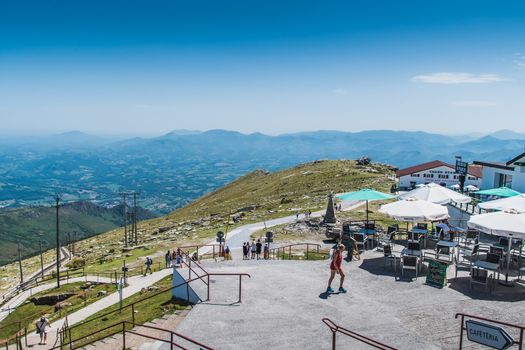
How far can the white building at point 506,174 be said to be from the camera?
4066 cm

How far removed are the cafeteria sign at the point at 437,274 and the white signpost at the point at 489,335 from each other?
6.69m

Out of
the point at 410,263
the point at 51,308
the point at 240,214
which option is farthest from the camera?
the point at 240,214

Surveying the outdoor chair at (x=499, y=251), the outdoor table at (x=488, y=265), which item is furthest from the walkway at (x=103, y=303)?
the outdoor chair at (x=499, y=251)

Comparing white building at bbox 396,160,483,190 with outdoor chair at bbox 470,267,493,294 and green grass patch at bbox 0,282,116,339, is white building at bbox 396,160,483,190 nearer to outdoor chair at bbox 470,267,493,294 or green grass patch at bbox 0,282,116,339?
green grass patch at bbox 0,282,116,339

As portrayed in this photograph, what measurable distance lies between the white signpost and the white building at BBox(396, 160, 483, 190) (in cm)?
5555

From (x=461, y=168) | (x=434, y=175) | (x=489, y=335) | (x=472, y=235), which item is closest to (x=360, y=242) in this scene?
(x=472, y=235)

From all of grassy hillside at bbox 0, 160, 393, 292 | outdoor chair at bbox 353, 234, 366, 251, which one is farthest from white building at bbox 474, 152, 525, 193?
outdoor chair at bbox 353, 234, 366, 251

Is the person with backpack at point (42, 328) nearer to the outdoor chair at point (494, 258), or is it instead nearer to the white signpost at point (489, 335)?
the white signpost at point (489, 335)

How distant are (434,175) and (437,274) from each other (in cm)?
5323

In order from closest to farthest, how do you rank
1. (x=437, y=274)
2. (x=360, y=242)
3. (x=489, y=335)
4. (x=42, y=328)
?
1. (x=489, y=335)
2. (x=437, y=274)
3. (x=42, y=328)
4. (x=360, y=242)

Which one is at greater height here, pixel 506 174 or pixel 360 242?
pixel 506 174

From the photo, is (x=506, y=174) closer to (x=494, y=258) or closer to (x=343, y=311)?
(x=494, y=258)

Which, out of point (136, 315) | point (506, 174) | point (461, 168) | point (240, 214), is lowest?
point (240, 214)

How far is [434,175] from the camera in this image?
66438 millimetres
